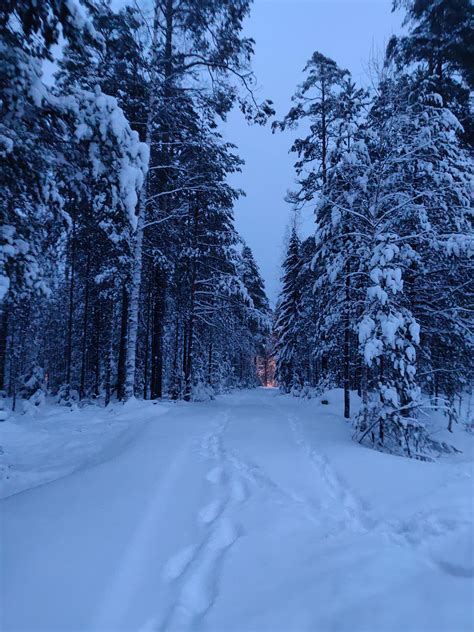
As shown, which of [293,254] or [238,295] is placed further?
[293,254]

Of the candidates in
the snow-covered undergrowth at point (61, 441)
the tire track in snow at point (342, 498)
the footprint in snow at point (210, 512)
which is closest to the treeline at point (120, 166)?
the snow-covered undergrowth at point (61, 441)

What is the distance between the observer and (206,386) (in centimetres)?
1560

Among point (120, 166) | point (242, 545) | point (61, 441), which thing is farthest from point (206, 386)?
point (242, 545)

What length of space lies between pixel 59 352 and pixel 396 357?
25.3 m

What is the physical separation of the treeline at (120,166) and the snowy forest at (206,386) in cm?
5

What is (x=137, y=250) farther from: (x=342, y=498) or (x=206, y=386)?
(x=342, y=498)

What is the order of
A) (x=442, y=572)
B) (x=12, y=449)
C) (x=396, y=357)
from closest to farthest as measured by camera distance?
(x=442, y=572), (x=396, y=357), (x=12, y=449)

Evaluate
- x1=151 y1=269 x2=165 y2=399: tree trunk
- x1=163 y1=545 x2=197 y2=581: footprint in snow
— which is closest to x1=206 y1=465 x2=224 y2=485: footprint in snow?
x1=163 y1=545 x2=197 y2=581: footprint in snow

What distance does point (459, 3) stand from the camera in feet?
30.6

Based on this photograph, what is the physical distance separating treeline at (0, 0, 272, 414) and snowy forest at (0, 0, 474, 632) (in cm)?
5

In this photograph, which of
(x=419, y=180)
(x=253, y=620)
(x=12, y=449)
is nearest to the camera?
(x=253, y=620)

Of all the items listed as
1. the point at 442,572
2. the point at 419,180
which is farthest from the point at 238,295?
the point at 442,572

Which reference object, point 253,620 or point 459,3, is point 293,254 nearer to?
point 459,3

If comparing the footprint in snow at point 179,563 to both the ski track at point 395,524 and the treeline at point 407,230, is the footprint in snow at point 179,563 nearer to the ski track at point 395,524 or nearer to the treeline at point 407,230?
the ski track at point 395,524
